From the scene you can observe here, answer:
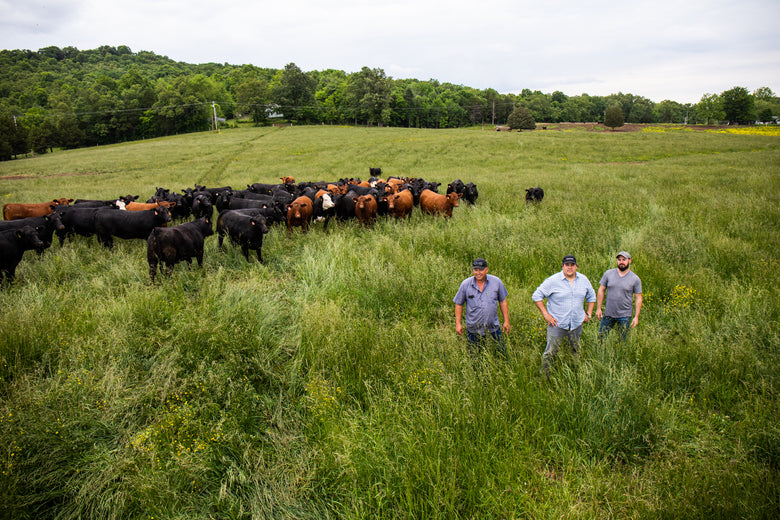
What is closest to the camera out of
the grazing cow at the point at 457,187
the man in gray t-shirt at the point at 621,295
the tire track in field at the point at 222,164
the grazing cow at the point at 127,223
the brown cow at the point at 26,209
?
the man in gray t-shirt at the point at 621,295

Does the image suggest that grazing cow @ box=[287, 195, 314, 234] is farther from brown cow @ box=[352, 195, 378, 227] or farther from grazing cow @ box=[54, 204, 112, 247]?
grazing cow @ box=[54, 204, 112, 247]

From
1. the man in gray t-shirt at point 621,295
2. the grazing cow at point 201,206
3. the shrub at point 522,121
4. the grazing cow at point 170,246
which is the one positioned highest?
the shrub at point 522,121

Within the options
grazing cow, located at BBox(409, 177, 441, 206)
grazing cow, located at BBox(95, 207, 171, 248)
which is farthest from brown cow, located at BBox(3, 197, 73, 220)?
grazing cow, located at BBox(409, 177, 441, 206)

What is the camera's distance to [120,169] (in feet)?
121

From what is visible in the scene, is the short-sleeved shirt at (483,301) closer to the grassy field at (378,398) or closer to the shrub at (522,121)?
the grassy field at (378,398)

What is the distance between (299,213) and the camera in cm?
1281

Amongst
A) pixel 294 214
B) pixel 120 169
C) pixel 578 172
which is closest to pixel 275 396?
pixel 294 214

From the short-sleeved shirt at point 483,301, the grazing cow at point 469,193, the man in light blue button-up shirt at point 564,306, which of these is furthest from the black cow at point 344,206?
the man in light blue button-up shirt at point 564,306

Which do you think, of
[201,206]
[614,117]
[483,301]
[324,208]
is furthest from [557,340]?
[614,117]

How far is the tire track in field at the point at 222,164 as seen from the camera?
1100 inches

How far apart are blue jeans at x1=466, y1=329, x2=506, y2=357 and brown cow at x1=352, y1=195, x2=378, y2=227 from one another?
8767 millimetres

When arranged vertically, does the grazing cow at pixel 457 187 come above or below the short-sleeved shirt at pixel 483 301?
above

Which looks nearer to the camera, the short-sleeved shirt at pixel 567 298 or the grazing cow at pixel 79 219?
the short-sleeved shirt at pixel 567 298

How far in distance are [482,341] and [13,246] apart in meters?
11.2
